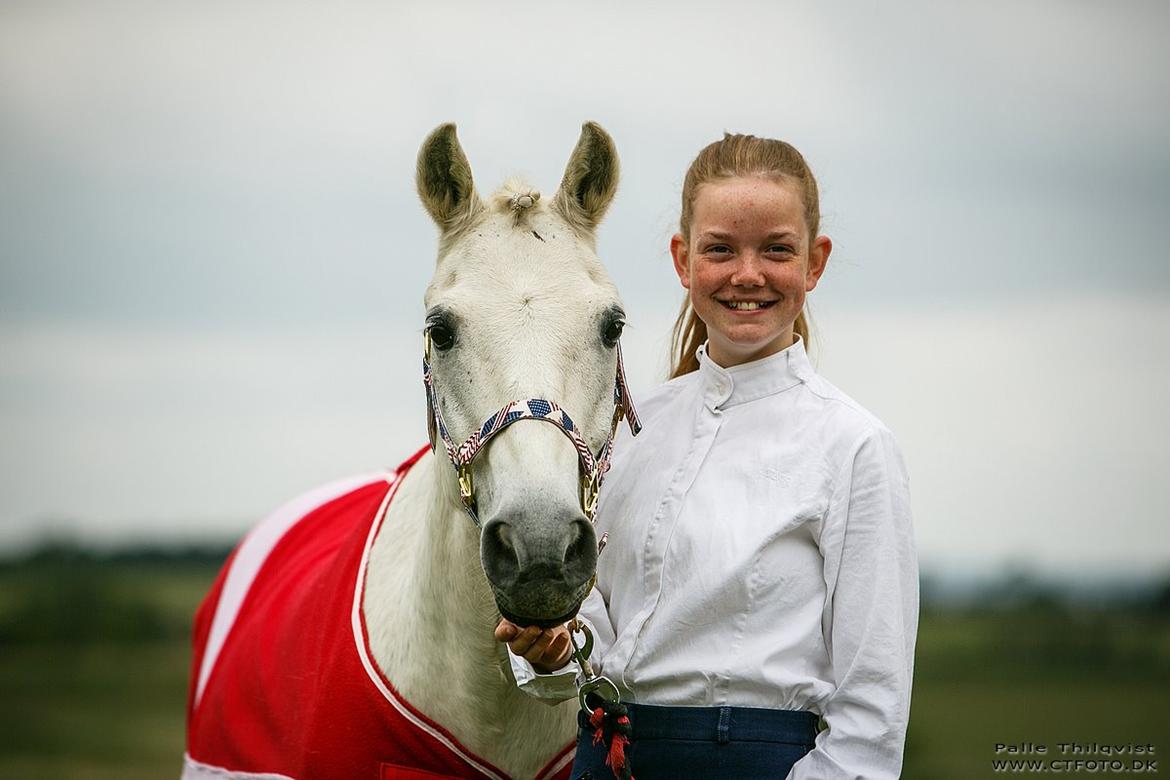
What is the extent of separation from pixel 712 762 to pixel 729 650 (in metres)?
0.22

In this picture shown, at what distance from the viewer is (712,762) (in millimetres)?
2074

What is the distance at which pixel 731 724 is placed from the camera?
2.06 m

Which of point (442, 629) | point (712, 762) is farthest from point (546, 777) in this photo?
point (712, 762)

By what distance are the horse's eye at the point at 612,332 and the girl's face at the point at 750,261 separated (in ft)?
0.59

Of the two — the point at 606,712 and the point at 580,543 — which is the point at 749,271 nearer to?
the point at 580,543

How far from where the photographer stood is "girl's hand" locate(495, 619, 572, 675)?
6.89 feet

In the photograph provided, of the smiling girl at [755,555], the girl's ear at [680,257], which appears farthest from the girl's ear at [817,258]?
the girl's ear at [680,257]

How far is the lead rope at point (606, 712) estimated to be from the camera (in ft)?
6.96

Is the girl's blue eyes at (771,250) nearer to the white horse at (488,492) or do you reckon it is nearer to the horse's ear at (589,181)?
the white horse at (488,492)

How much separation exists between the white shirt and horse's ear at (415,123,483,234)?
30.2 inches

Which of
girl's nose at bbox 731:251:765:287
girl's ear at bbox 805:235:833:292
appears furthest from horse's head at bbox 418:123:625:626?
girl's ear at bbox 805:235:833:292

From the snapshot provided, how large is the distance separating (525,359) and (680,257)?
0.55 m

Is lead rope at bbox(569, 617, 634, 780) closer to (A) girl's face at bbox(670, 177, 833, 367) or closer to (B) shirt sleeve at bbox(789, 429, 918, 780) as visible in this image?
(B) shirt sleeve at bbox(789, 429, 918, 780)

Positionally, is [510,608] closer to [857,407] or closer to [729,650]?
[729,650]
